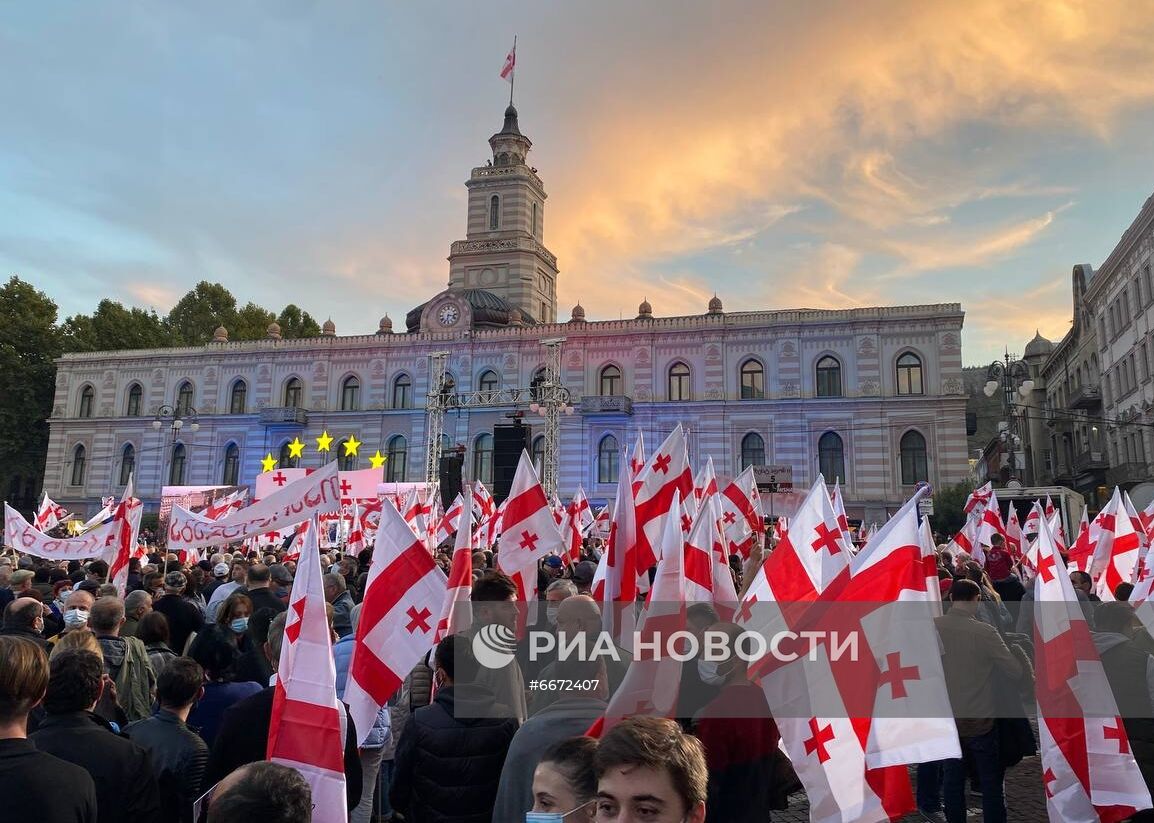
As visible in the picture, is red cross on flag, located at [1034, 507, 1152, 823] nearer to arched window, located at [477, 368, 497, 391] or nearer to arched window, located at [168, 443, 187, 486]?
arched window, located at [477, 368, 497, 391]

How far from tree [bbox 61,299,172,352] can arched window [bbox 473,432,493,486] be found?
1118 inches

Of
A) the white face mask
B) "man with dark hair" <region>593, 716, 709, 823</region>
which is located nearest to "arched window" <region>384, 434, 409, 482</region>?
the white face mask

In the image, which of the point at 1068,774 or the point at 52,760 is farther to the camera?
the point at 1068,774

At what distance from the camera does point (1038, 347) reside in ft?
199

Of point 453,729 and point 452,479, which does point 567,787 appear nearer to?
point 453,729

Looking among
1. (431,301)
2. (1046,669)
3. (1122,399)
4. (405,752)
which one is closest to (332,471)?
(405,752)

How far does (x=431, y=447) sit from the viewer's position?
37219 mm

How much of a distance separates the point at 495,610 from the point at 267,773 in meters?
3.28

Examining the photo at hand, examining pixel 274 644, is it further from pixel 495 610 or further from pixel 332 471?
pixel 332 471

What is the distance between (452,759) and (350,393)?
41946 millimetres

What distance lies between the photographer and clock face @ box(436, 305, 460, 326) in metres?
43.3

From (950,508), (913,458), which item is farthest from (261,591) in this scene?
(913,458)

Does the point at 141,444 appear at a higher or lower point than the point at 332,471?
higher

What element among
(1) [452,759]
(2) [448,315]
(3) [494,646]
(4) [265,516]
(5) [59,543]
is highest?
(2) [448,315]
